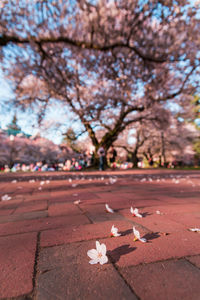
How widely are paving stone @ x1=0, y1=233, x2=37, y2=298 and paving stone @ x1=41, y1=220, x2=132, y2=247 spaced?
4.0 inches

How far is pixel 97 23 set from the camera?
570 cm

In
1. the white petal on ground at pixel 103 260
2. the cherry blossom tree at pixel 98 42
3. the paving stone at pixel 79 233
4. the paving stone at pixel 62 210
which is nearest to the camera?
the white petal on ground at pixel 103 260

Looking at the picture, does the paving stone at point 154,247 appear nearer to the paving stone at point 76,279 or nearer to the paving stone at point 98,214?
the paving stone at point 76,279

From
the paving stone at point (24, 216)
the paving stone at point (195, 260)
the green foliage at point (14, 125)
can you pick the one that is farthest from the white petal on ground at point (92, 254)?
the green foliage at point (14, 125)

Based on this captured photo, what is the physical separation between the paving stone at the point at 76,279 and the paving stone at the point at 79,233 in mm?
174

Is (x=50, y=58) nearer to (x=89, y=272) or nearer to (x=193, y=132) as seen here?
(x=89, y=272)

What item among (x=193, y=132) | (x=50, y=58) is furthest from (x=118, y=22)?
(x=193, y=132)

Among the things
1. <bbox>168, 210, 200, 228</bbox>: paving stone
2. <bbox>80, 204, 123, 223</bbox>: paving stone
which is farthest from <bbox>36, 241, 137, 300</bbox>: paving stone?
<bbox>168, 210, 200, 228</bbox>: paving stone

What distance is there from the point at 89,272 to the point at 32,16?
7352 mm

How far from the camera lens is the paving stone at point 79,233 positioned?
1.23 meters

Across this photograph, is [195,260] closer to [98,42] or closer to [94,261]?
[94,261]

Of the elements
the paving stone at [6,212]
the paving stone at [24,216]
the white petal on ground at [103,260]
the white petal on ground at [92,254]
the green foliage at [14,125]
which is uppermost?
the green foliage at [14,125]

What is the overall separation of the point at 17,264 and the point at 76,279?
38 cm

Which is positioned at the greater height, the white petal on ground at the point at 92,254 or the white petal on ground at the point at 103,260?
the white petal on ground at the point at 92,254
